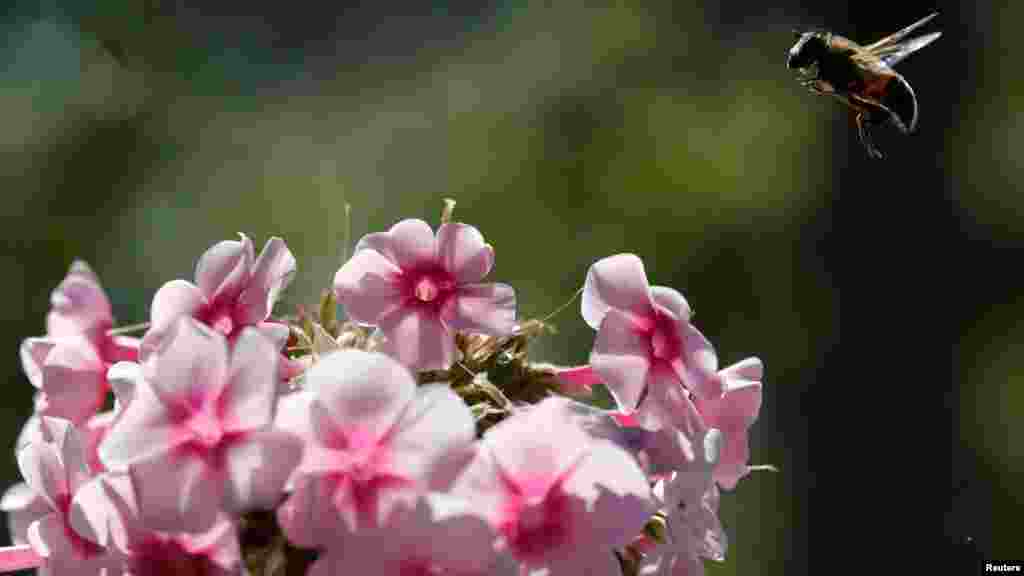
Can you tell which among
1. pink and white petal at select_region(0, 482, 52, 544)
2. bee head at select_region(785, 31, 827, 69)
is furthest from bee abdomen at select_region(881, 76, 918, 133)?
pink and white petal at select_region(0, 482, 52, 544)

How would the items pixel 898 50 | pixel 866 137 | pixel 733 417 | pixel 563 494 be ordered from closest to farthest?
pixel 563 494
pixel 733 417
pixel 866 137
pixel 898 50

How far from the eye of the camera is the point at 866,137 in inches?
55.7

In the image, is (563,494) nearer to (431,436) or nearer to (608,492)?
(608,492)

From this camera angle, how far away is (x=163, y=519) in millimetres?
961

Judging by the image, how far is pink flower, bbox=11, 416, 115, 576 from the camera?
3.78ft

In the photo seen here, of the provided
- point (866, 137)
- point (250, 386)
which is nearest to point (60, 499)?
point (250, 386)

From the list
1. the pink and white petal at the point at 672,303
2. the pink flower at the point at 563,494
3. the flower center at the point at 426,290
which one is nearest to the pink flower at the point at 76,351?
the flower center at the point at 426,290

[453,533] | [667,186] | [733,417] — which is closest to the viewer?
[453,533]

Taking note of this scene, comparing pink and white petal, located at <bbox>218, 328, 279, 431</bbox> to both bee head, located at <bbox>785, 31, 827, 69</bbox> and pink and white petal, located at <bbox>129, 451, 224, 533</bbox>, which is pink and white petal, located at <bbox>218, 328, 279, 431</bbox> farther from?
bee head, located at <bbox>785, 31, 827, 69</bbox>

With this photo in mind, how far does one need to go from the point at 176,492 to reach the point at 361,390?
0.55ft

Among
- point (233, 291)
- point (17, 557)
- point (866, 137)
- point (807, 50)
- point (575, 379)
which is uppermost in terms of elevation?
point (807, 50)

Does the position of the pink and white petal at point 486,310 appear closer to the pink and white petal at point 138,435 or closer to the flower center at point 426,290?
the flower center at point 426,290

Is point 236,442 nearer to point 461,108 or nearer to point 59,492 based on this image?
point 59,492

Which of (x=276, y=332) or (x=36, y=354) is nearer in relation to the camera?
(x=276, y=332)
